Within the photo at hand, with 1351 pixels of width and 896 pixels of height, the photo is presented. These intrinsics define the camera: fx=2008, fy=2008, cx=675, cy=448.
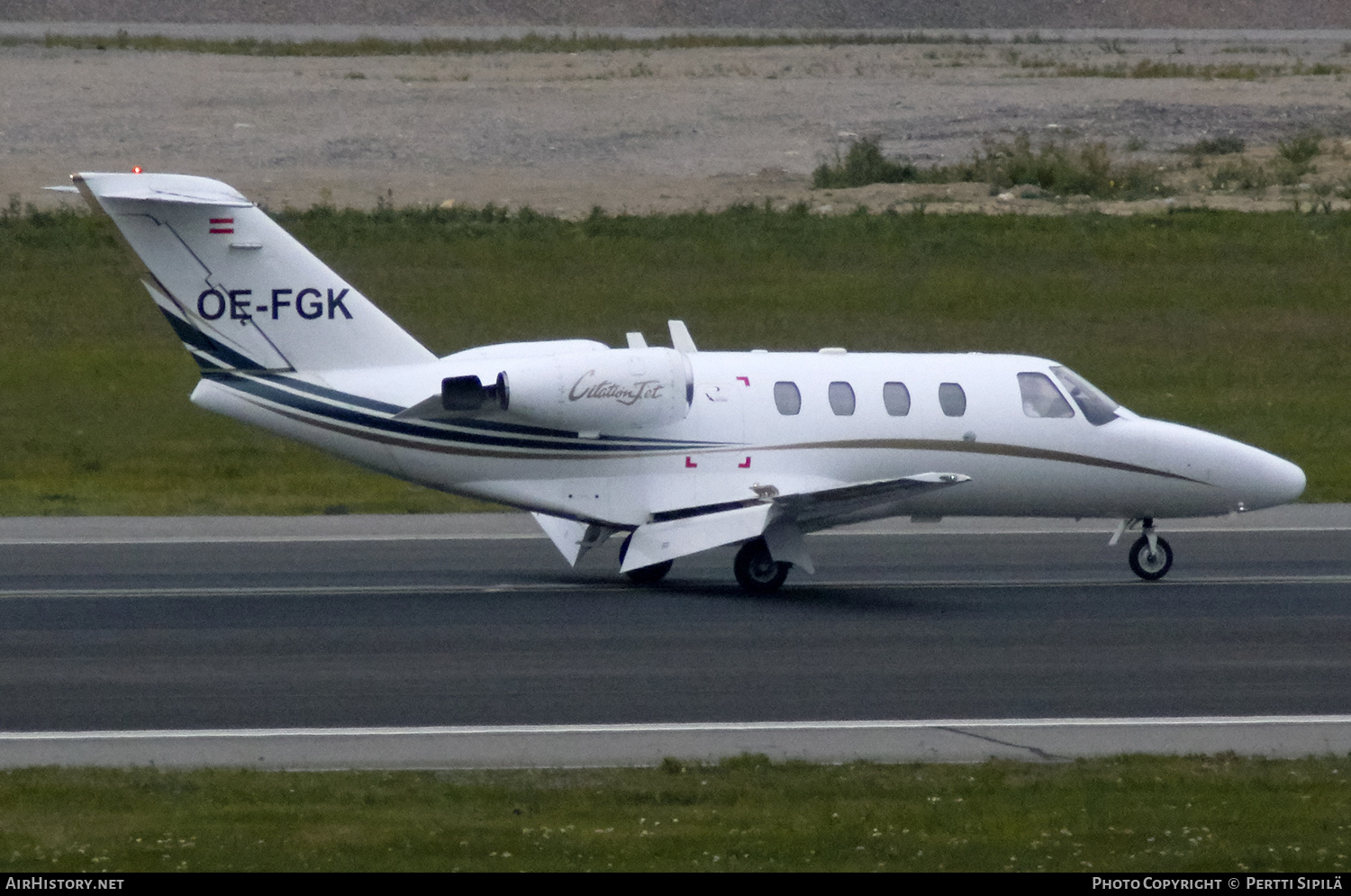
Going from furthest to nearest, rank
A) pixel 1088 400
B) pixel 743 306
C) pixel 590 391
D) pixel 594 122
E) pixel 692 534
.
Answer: pixel 594 122
pixel 743 306
pixel 1088 400
pixel 590 391
pixel 692 534

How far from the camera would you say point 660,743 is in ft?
40.9

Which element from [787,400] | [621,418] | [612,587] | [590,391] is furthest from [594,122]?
[590,391]

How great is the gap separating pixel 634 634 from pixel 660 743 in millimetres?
3803

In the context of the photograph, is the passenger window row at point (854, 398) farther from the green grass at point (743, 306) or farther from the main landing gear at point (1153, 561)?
the green grass at point (743, 306)

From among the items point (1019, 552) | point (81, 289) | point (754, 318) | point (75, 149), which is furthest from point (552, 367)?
point (75, 149)

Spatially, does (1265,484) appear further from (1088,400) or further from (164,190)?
(164,190)

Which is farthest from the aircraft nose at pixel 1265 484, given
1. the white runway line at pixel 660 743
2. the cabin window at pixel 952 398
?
the white runway line at pixel 660 743

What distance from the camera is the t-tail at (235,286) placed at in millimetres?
17875

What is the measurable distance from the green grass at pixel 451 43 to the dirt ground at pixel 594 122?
7.64 feet

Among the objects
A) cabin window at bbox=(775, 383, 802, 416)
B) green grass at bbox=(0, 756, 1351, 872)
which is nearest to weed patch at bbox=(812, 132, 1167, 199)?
cabin window at bbox=(775, 383, 802, 416)

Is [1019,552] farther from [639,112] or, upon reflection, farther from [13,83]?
[13,83]

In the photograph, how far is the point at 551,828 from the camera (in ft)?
33.0

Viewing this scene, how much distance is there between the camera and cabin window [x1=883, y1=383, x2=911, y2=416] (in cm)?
1933

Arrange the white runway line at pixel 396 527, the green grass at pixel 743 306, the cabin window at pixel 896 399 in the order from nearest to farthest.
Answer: the cabin window at pixel 896 399 < the white runway line at pixel 396 527 < the green grass at pixel 743 306
